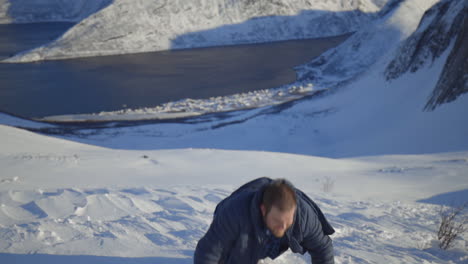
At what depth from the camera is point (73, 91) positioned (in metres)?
29.6

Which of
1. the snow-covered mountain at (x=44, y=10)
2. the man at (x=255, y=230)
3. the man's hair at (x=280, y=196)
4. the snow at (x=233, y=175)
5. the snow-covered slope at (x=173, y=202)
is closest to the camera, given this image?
the man's hair at (x=280, y=196)

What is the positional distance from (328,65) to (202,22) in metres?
27.2

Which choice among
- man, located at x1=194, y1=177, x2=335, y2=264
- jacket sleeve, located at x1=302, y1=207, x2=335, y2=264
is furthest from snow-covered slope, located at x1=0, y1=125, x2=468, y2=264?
man, located at x1=194, y1=177, x2=335, y2=264

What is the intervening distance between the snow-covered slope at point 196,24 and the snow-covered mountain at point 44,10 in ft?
83.1

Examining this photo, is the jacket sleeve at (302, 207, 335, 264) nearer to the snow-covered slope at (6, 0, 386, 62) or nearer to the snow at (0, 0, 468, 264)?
the snow at (0, 0, 468, 264)

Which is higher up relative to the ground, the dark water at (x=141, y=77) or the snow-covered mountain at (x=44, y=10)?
the snow-covered mountain at (x=44, y=10)

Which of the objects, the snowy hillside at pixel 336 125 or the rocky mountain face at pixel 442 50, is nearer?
the snowy hillside at pixel 336 125

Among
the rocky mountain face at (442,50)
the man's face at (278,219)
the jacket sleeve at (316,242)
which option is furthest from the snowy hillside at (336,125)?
the man's face at (278,219)

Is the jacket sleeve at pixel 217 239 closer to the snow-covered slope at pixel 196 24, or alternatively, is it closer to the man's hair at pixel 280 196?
the man's hair at pixel 280 196

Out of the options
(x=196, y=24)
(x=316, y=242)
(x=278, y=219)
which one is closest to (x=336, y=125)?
(x=316, y=242)

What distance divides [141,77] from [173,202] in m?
31.2

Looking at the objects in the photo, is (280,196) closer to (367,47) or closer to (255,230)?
(255,230)

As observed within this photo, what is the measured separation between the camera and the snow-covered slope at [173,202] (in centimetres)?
344

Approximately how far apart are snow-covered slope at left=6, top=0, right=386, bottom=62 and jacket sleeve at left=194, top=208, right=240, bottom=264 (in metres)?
46.9
